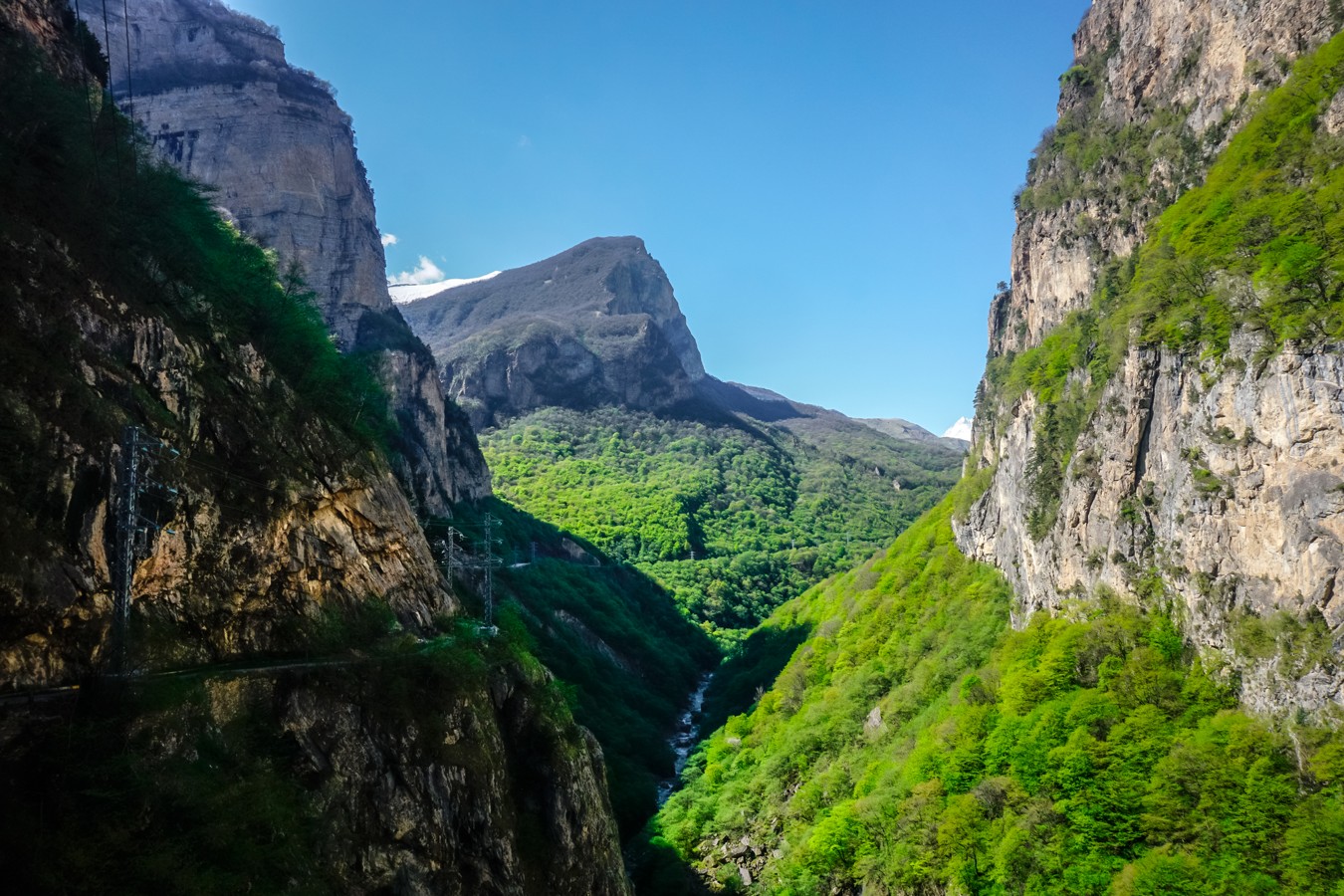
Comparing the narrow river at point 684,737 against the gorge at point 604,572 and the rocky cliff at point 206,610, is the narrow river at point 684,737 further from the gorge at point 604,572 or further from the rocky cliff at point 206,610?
the rocky cliff at point 206,610

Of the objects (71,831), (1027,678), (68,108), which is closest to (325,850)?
(71,831)

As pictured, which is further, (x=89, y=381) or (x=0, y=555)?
(x=89, y=381)

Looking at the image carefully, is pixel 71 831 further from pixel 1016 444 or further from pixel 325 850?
pixel 1016 444

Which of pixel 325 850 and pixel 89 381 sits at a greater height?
pixel 89 381

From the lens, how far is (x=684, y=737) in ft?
276

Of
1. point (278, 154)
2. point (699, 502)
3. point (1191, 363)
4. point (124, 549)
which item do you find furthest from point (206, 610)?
point (699, 502)

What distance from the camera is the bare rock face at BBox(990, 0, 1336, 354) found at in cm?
5744

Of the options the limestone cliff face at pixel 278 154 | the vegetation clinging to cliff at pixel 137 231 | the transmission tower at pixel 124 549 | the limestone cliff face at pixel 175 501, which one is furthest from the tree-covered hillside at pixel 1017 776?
the transmission tower at pixel 124 549

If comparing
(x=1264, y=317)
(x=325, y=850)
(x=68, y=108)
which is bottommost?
(x=325, y=850)

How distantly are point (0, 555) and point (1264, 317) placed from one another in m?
53.3

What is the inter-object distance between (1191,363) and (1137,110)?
34985mm

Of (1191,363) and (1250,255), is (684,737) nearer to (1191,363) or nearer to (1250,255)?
(1191,363)

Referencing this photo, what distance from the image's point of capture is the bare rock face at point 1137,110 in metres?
57.4

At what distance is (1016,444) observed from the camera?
74438 millimetres
